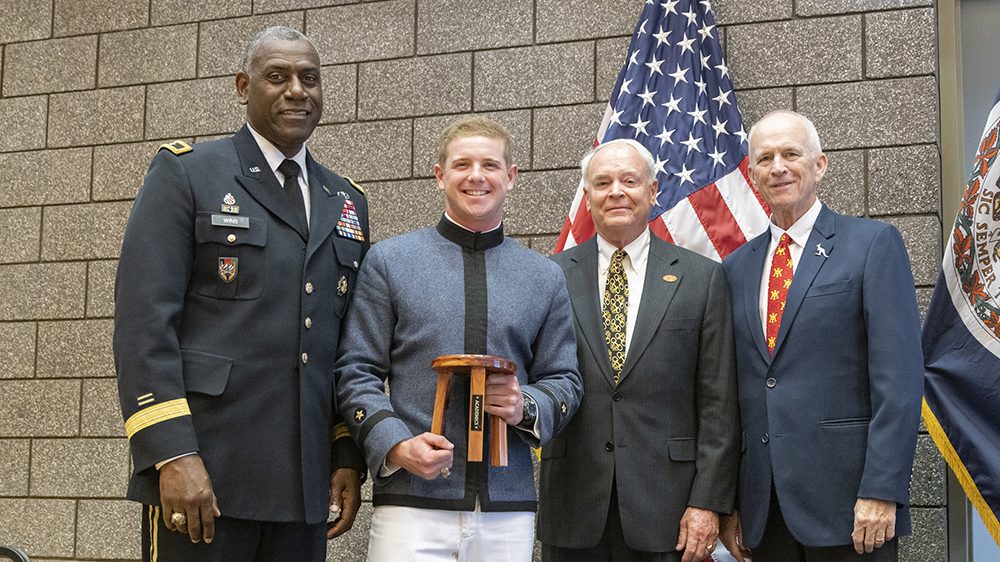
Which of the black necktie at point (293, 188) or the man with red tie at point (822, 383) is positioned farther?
the man with red tie at point (822, 383)

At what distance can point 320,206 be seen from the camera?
2641 mm

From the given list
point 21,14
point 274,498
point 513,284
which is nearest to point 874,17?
point 513,284

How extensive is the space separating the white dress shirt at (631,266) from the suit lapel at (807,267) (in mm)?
374

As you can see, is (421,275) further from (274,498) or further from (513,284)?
(274,498)

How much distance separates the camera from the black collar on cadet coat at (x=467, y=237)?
2656 mm

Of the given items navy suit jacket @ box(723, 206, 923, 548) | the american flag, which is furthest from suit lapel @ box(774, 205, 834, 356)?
the american flag

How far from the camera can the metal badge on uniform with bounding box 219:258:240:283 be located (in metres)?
2.41

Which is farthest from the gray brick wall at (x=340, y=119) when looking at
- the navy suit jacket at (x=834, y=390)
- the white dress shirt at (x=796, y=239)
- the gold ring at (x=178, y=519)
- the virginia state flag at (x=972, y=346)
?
the gold ring at (x=178, y=519)

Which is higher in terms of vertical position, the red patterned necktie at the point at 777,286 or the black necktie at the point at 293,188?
the black necktie at the point at 293,188

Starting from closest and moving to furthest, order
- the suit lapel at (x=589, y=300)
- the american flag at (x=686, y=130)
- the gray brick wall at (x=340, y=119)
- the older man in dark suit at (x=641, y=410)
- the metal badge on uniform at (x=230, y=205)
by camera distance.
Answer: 1. the metal badge on uniform at (x=230, y=205)
2. the older man in dark suit at (x=641, y=410)
3. the suit lapel at (x=589, y=300)
4. the american flag at (x=686, y=130)
5. the gray brick wall at (x=340, y=119)

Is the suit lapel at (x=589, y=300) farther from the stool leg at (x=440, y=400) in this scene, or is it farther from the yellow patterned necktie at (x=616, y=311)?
the stool leg at (x=440, y=400)

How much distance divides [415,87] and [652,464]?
215 centimetres

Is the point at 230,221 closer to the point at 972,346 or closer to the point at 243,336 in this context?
the point at 243,336

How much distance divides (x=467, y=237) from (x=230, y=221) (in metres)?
0.55
